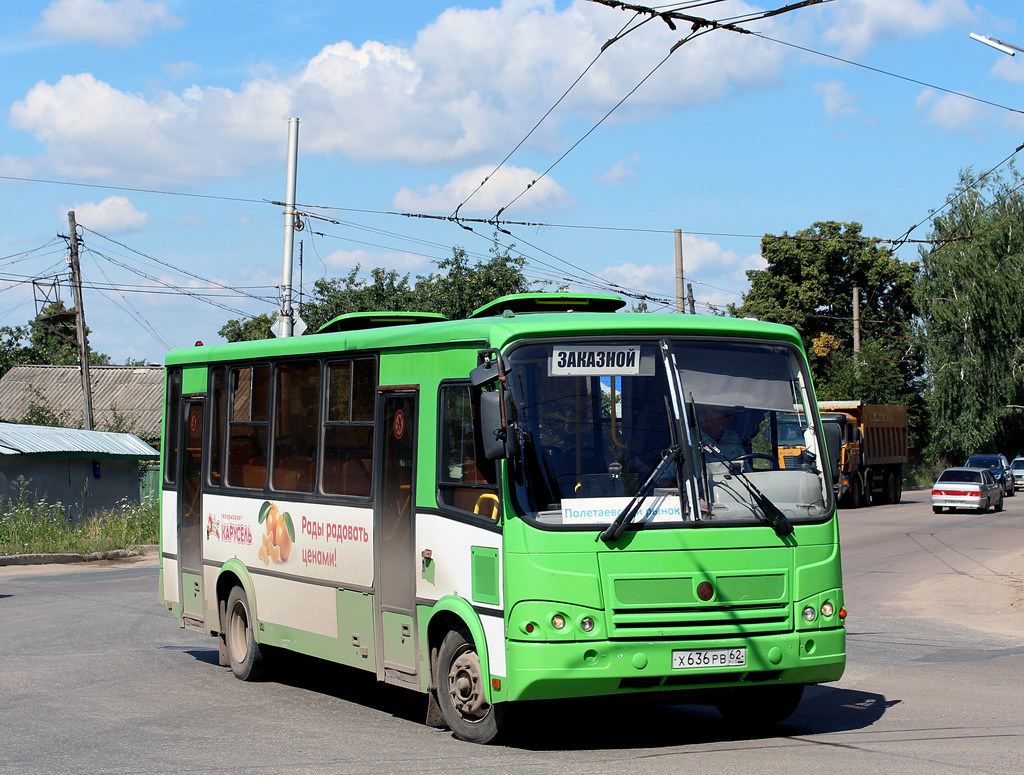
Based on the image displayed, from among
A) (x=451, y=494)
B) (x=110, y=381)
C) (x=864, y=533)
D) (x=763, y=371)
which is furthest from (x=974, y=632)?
(x=110, y=381)

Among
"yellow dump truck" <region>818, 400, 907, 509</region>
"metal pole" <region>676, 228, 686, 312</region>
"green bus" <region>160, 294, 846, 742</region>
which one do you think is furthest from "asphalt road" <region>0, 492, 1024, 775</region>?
"yellow dump truck" <region>818, 400, 907, 509</region>

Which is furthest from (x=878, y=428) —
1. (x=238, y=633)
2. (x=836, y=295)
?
(x=238, y=633)

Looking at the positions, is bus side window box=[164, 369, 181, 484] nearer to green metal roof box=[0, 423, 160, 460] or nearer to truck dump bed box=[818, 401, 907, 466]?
green metal roof box=[0, 423, 160, 460]

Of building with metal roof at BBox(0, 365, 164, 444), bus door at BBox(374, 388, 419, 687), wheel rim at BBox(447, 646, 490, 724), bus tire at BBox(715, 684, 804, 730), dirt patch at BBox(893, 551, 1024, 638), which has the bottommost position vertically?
dirt patch at BBox(893, 551, 1024, 638)

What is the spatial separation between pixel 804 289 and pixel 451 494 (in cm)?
6189

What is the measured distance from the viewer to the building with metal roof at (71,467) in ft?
91.2

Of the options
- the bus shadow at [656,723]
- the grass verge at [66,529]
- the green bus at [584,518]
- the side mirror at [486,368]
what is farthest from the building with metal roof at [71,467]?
the side mirror at [486,368]

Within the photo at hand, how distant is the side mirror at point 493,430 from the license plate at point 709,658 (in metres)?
1.51

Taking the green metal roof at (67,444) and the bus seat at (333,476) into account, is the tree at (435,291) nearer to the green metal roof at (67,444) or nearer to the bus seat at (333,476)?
the green metal roof at (67,444)

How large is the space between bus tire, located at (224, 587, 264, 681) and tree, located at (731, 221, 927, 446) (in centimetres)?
5699

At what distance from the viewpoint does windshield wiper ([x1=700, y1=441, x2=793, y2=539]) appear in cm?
763

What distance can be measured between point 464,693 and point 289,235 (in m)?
18.4

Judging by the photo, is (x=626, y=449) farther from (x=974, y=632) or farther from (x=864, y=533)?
(x=864, y=533)

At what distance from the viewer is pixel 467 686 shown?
7.78 metres
